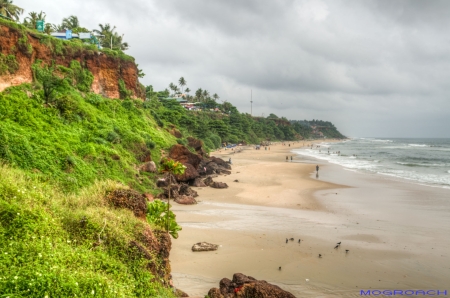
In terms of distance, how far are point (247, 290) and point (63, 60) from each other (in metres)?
28.6

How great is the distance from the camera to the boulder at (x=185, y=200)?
19.5 m

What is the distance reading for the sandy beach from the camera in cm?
1024

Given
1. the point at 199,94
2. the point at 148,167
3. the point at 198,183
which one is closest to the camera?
the point at 148,167

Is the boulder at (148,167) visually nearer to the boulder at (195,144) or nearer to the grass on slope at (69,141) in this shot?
the grass on slope at (69,141)

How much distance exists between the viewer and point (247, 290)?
7.57 m

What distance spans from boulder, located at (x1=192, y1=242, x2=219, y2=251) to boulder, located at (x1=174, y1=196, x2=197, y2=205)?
7.17 m

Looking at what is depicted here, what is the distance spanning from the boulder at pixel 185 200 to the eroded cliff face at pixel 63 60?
1419 centimetres

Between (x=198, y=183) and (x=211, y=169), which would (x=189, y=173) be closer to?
(x=198, y=183)

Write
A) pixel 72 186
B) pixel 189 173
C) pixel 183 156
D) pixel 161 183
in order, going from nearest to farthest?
1. pixel 72 186
2. pixel 161 183
3. pixel 189 173
4. pixel 183 156

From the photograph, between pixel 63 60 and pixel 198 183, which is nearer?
pixel 198 183

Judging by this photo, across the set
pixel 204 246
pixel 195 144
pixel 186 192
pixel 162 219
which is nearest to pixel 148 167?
pixel 186 192

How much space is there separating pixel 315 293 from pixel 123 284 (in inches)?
249

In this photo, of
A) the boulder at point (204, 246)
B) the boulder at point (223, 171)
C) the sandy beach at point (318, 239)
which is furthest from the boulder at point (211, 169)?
the boulder at point (204, 246)

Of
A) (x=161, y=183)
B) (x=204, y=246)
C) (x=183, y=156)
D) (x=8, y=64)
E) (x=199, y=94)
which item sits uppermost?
(x=199, y=94)
